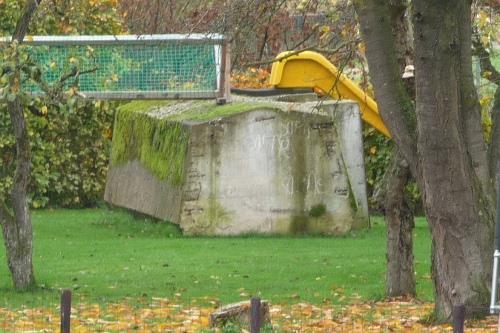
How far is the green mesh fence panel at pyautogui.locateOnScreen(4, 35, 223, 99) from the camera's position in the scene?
15.0m

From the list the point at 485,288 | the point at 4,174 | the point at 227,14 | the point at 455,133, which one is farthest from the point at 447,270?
the point at 4,174

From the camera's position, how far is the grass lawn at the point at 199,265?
576 inches

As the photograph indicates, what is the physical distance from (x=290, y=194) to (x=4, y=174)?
7359 mm

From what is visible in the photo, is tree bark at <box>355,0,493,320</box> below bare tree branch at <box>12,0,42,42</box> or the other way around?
below

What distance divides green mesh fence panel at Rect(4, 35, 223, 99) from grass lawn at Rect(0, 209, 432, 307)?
87.5 inches

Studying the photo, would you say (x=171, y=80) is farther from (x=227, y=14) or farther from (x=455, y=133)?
(x=455, y=133)

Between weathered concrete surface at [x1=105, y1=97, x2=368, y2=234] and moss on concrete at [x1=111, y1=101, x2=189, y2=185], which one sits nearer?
weathered concrete surface at [x1=105, y1=97, x2=368, y2=234]

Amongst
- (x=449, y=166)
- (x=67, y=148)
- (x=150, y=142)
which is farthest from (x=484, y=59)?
(x=67, y=148)

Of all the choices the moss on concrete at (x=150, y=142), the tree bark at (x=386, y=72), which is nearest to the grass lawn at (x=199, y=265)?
the moss on concrete at (x=150, y=142)

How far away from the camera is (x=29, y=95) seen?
1291cm

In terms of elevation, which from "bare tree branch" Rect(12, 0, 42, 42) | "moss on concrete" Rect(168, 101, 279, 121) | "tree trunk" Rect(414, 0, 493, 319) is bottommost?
"tree trunk" Rect(414, 0, 493, 319)

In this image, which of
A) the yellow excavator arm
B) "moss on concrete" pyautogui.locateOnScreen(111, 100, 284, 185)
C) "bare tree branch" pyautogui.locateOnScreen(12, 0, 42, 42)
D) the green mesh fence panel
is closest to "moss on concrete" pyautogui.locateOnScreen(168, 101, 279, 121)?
"moss on concrete" pyautogui.locateOnScreen(111, 100, 284, 185)

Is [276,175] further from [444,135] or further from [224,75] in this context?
[444,135]

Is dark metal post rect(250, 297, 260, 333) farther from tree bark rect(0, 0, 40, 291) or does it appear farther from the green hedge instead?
the green hedge
